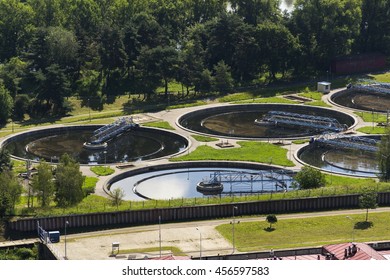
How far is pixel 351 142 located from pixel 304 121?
1449cm

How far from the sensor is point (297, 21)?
19125 cm

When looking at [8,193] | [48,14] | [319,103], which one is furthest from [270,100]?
[8,193]

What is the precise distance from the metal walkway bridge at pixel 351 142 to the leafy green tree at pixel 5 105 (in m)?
51.5

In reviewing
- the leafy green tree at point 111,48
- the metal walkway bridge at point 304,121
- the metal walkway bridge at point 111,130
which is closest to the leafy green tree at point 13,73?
the leafy green tree at point 111,48

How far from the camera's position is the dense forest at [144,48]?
168250 millimetres

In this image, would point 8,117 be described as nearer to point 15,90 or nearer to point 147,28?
point 15,90

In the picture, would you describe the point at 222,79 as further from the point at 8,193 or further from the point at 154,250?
the point at 154,250

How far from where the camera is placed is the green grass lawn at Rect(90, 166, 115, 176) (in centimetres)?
12475

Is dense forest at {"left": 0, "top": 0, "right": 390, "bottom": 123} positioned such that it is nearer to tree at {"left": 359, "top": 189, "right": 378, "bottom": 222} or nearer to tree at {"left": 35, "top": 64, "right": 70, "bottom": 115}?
tree at {"left": 35, "top": 64, "right": 70, "bottom": 115}

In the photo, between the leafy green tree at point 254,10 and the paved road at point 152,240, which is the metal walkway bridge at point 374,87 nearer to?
the leafy green tree at point 254,10

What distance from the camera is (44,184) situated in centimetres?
10662

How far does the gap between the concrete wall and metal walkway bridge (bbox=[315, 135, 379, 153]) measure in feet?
99.1

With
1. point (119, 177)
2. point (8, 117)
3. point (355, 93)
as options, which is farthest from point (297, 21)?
point (119, 177)

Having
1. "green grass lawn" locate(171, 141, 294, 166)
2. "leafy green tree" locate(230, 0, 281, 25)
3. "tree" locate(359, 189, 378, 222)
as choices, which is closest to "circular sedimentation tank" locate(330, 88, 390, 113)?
"leafy green tree" locate(230, 0, 281, 25)
